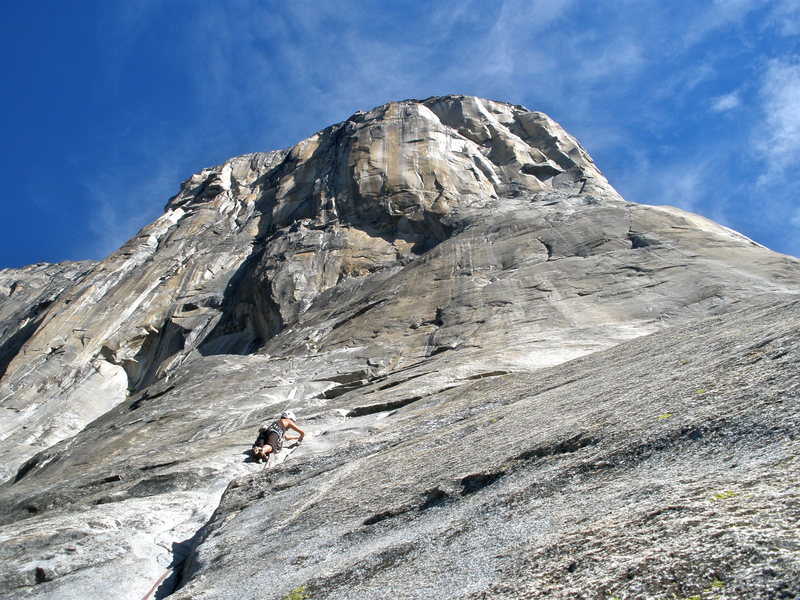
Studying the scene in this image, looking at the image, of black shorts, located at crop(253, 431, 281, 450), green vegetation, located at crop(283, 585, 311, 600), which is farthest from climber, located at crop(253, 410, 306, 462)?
green vegetation, located at crop(283, 585, 311, 600)

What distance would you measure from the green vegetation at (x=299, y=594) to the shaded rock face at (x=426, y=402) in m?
0.08

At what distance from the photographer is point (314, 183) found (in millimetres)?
51781

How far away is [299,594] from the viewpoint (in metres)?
5.14

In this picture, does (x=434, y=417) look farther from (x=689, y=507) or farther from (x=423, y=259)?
(x=423, y=259)

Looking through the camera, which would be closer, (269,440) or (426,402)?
(269,440)

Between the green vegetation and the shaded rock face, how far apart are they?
81 mm

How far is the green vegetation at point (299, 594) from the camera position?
5062 millimetres

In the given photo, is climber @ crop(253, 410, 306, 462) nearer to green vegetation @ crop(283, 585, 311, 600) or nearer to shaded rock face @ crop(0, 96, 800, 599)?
shaded rock face @ crop(0, 96, 800, 599)

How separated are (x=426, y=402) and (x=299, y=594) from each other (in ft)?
26.8

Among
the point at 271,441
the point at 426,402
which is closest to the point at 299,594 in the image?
the point at 271,441

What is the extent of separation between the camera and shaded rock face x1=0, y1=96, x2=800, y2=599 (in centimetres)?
432

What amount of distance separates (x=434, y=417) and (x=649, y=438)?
215 inches

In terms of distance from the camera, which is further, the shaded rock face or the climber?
the climber

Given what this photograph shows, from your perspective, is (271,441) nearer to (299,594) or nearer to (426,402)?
(426,402)
